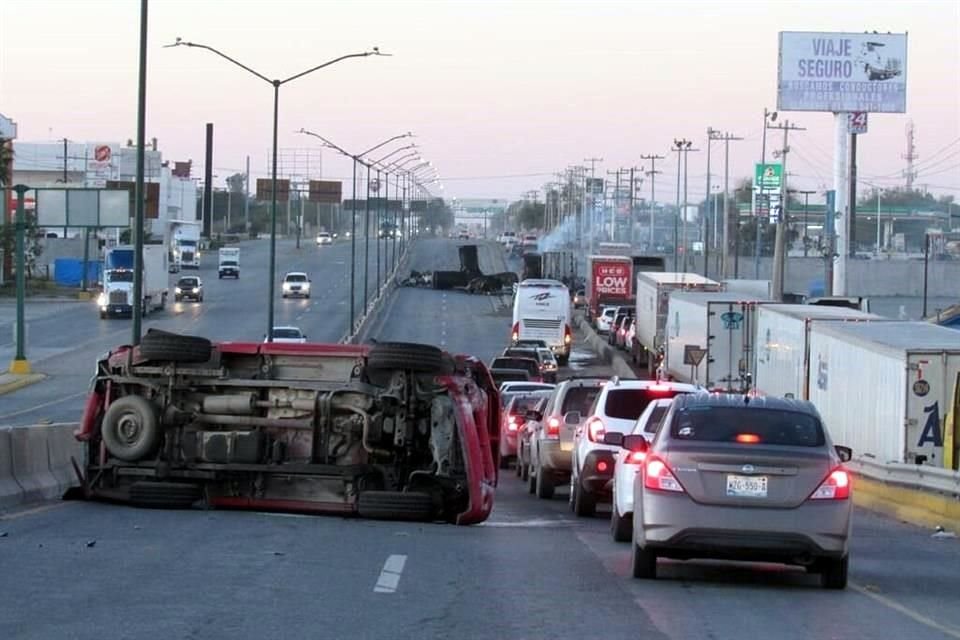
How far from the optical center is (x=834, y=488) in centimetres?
1213

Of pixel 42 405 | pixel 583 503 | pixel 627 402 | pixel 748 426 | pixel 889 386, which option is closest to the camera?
pixel 748 426

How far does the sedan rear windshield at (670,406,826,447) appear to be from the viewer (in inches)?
493

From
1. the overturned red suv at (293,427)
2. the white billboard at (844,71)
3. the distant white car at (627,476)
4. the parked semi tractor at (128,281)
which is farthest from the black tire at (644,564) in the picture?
the white billboard at (844,71)

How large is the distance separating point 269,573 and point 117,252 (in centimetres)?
7060

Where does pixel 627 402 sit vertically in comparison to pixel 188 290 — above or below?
above

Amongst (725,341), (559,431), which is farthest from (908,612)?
(725,341)

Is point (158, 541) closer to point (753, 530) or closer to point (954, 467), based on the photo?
point (753, 530)

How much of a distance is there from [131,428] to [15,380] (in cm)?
4070

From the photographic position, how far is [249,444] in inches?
636

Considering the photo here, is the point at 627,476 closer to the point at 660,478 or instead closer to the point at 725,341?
the point at 660,478

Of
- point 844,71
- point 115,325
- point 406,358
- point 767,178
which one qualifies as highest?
point 844,71

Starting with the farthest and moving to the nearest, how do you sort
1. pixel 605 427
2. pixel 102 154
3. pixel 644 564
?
pixel 102 154 → pixel 605 427 → pixel 644 564

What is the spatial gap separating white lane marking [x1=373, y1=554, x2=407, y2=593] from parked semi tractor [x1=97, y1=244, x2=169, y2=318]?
215ft

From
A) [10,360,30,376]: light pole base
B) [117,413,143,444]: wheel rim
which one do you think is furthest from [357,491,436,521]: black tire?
[10,360,30,376]: light pole base
